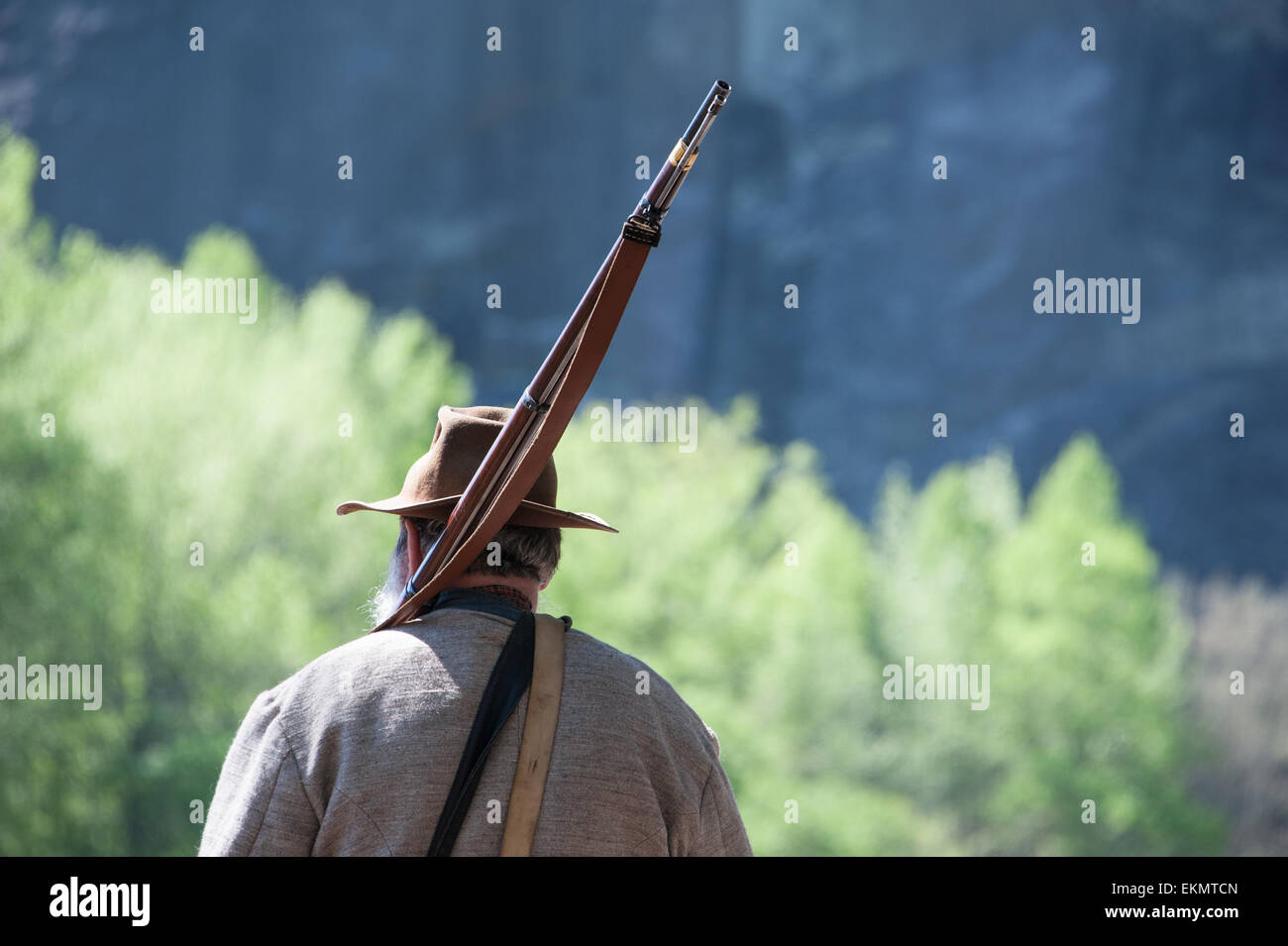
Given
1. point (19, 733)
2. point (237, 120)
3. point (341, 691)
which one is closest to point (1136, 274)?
point (237, 120)

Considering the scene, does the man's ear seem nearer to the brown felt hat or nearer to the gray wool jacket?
the brown felt hat

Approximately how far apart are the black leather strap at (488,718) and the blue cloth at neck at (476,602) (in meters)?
0.04

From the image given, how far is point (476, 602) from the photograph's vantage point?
182cm

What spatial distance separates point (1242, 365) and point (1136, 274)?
312 centimetres

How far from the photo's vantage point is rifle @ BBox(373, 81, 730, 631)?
1644 mm

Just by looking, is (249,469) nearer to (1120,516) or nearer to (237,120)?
(237,120)

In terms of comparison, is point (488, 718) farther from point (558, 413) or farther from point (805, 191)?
point (805, 191)

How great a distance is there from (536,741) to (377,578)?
1742 centimetres

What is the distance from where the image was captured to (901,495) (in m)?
25.2

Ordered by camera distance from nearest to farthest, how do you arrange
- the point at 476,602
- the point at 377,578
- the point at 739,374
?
1. the point at 476,602
2. the point at 377,578
3. the point at 739,374

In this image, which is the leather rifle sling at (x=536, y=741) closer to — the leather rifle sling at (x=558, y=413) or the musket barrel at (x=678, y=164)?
the leather rifle sling at (x=558, y=413)

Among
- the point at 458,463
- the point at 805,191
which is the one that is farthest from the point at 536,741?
the point at 805,191

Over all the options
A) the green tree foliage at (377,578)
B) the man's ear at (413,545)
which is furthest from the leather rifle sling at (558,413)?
the green tree foliage at (377,578)

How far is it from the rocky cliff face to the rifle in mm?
28334
